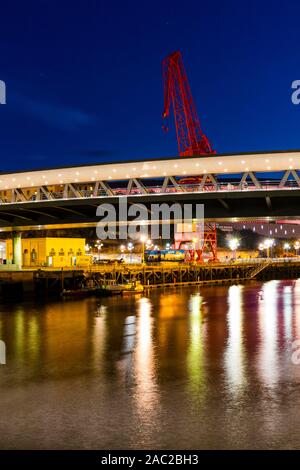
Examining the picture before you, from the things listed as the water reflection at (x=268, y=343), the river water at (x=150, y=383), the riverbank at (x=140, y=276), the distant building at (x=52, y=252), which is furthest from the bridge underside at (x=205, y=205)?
the distant building at (x=52, y=252)

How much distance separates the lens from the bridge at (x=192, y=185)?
37.6 meters

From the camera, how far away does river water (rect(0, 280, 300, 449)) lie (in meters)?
10.7

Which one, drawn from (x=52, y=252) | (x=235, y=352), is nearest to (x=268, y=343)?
(x=235, y=352)

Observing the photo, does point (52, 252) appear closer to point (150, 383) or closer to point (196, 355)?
point (196, 355)

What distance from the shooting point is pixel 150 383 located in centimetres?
1483

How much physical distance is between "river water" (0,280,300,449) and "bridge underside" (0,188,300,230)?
1046 centimetres

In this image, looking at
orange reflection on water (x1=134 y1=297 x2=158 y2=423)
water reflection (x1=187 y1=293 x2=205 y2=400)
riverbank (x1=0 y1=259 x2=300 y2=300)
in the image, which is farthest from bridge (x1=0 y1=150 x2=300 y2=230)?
orange reflection on water (x1=134 y1=297 x2=158 y2=423)

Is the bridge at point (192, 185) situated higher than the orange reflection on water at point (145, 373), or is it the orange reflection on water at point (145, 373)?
the bridge at point (192, 185)

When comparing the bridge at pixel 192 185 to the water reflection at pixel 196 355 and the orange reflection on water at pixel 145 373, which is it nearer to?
the water reflection at pixel 196 355

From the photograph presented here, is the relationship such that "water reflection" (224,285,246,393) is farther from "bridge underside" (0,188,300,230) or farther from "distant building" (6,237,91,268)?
"distant building" (6,237,91,268)

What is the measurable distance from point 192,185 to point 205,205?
6.60 feet
